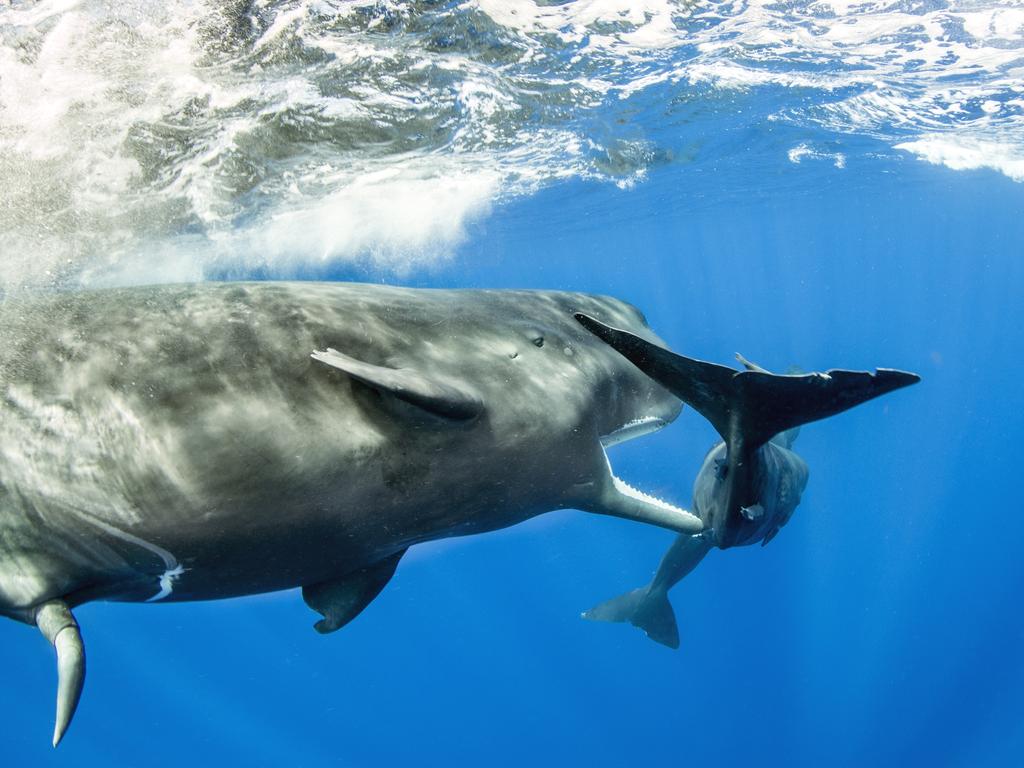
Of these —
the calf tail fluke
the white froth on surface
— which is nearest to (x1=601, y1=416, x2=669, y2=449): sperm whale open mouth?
the calf tail fluke

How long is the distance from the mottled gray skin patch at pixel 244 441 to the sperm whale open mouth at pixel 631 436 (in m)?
0.35

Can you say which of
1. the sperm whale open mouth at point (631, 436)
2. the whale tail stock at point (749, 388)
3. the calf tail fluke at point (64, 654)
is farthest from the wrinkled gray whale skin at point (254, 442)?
the whale tail stock at point (749, 388)

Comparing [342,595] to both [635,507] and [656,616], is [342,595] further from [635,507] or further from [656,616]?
[656,616]

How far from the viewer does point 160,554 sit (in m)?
3.25

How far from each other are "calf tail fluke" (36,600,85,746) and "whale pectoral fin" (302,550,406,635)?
137 cm

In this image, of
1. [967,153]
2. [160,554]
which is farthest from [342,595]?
[967,153]

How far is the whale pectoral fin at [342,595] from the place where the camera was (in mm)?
4266

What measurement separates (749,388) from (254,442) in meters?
2.85

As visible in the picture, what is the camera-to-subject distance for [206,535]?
3230 millimetres

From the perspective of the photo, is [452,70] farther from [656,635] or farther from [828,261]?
[828,261]

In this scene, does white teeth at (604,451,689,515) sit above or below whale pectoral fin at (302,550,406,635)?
above

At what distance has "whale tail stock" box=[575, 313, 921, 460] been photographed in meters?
3.74

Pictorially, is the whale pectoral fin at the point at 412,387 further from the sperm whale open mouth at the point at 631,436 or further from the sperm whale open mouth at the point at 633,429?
the sperm whale open mouth at the point at 633,429

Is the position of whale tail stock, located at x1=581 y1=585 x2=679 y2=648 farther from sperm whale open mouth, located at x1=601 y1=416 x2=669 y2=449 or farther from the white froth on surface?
the white froth on surface
